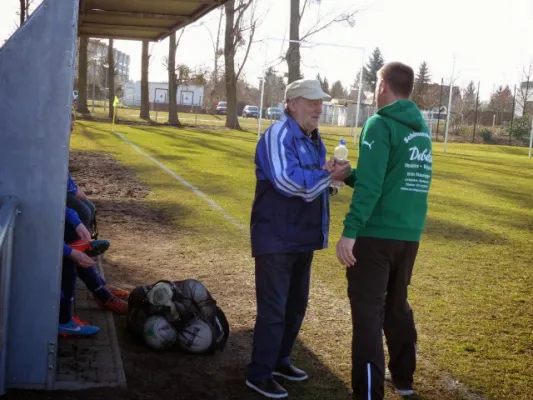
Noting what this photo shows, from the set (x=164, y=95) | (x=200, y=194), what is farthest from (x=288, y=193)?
(x=164, y=95)

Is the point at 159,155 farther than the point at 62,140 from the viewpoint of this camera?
Yes

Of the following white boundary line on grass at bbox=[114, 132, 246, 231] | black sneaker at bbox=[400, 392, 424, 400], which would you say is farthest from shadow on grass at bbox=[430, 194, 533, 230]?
black sneaker at bbox=[400, 392, 424, 400]

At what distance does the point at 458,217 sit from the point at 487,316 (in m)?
6.73

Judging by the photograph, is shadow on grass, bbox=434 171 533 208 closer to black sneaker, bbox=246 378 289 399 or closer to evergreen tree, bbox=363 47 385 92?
black sneaker, bbox=246 378 289 399

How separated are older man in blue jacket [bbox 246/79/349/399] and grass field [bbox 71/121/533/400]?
0.75 metres

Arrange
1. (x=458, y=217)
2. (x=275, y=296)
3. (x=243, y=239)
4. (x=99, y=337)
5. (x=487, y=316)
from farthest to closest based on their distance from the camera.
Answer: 1. (x=458, y=217)
2. (x=243, y=239)
3. (x=487, y=316)
4. (x=99, y=337)
5. (x=275, y=296)

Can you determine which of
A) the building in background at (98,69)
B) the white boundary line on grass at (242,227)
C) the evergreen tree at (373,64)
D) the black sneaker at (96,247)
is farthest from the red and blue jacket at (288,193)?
the evergreen tree at (373,64)

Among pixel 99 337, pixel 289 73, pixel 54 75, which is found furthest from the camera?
pixel 289 73

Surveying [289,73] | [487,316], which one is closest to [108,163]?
[487,316]

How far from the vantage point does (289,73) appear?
3984 centimetres

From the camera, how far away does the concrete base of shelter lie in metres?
4.09

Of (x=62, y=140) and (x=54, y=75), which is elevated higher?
(x=54, y=75)

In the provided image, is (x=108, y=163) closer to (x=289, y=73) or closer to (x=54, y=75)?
(x=54, y=75)

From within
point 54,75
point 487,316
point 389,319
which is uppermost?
point 54,75
